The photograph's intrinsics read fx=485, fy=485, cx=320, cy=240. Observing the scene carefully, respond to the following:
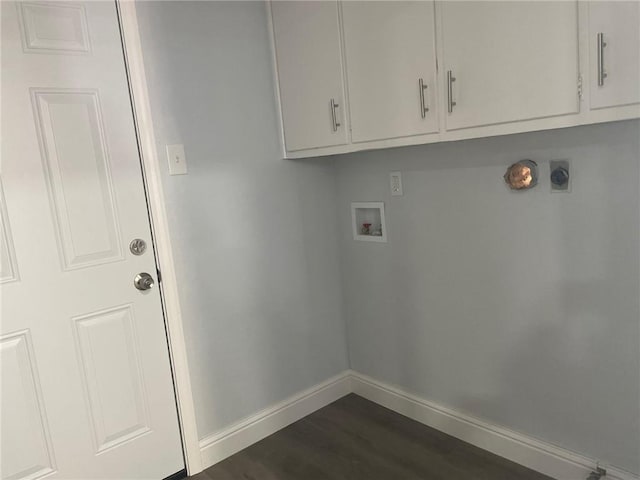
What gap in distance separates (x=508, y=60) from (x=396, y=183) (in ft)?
2.78

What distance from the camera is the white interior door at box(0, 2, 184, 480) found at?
5.51ft

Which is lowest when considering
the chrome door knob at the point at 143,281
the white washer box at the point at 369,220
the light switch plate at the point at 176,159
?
the chrome door knob at the point at 143,281

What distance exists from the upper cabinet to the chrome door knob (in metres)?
0.89

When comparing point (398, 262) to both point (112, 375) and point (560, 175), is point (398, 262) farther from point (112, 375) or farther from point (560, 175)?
point (112, 375)

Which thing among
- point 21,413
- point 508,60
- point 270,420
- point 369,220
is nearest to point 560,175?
point 508,60

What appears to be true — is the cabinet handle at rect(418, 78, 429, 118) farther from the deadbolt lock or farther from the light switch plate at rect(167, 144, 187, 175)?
the deadbolt lock

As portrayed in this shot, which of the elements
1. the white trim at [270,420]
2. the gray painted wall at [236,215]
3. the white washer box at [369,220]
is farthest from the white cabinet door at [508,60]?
the white trim at [270,420]

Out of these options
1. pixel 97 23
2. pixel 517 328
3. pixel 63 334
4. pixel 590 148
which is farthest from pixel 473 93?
pixel 63 334

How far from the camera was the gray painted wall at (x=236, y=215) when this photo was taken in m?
2.04

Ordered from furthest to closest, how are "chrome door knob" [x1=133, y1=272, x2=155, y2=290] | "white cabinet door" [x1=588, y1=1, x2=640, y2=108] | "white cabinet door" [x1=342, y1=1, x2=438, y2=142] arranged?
"chrome door knob" [x1=133, y1=272, x2=155, y2=290] → "white cabinet door" [x1=342, y1=1, x2=438, y2=142] → "white cabinet door" [x1=588, y1=1, x2=640, y2=108]

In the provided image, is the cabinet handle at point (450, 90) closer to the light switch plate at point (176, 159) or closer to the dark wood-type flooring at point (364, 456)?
the light switch plate at point (176, 159)

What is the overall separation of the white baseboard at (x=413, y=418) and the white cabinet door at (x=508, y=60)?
131 cm

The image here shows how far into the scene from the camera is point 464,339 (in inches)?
85.1

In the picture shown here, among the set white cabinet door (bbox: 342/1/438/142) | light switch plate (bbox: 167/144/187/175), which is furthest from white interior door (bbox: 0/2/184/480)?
white cabinet door (bbox: 342/1/438/142)
